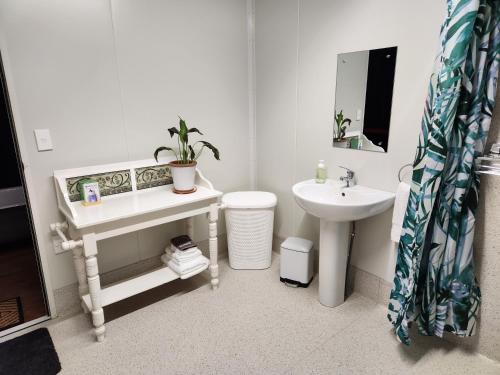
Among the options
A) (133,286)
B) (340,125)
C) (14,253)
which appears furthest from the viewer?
(14,253)

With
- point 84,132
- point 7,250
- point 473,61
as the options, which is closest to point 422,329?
point 473,61

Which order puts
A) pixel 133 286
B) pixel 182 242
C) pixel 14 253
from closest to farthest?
pixel 133 286, pixel 182 242, pixel 14 253

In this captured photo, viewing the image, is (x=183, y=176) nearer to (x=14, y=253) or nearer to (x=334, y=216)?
(x=334, y=216)

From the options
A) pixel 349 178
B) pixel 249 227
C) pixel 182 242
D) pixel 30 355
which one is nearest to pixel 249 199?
pixel 249 227

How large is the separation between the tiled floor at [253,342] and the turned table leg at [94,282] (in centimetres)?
10

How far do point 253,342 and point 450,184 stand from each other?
53.5 inches

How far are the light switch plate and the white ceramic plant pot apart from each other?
0.71 metres

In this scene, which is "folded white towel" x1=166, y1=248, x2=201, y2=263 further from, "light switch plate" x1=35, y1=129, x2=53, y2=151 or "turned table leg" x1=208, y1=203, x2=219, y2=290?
"light switch plate" x1=35, y1=129, x2=53, y2=151

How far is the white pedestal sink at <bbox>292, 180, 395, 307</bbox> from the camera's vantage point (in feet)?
6.18

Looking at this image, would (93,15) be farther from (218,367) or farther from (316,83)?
(218,367)

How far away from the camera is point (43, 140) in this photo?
1921 mm

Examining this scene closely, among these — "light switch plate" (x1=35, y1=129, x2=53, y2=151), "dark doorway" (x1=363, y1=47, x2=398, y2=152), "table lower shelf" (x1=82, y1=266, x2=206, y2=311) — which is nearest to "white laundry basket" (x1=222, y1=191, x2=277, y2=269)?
"table lower shelf" (x1=82, y1=266, x2=206, y2=311)

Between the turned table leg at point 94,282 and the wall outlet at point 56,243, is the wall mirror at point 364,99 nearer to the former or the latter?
the turned table leg at point 94,282

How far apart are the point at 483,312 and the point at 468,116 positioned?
1.03 meters
